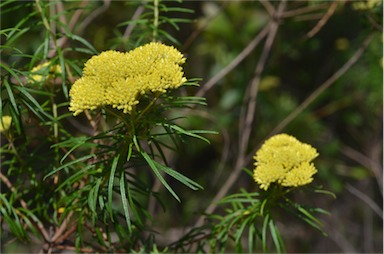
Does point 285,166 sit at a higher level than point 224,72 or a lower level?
lower

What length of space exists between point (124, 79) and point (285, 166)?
14.3 inches

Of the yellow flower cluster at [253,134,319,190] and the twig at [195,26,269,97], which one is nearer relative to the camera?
the yellow flower cluster at [253,134,319,190]

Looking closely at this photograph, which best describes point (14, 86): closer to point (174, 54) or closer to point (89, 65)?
point (89, 65)

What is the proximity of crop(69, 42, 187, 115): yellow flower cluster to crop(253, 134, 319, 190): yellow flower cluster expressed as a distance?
27 cm

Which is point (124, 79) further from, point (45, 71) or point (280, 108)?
point (280, 108)

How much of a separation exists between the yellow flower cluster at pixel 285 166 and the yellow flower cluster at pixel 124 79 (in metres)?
0.27

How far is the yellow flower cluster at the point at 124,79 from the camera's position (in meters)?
0.91

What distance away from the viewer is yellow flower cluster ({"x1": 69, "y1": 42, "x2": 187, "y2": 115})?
0.91m

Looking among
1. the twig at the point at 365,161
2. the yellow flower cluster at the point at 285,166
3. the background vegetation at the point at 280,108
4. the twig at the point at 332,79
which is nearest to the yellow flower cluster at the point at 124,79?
the yellow flower cluster at the point at 285,166

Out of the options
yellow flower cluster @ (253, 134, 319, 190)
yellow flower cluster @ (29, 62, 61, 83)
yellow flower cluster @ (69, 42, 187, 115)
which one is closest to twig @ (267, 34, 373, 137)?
yellow flower cluster @ (253, 134, 319, 190)

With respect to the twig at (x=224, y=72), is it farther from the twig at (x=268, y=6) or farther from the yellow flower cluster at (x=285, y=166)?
the yellow flower cluster at (x=285, y=166)

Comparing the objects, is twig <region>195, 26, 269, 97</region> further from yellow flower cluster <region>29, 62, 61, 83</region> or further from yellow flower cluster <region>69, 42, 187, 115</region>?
yellow flower cluster <region>69, 42, 187, 115</region>

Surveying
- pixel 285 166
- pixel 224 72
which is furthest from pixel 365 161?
pixel 285 166

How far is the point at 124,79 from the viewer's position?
0.92m
